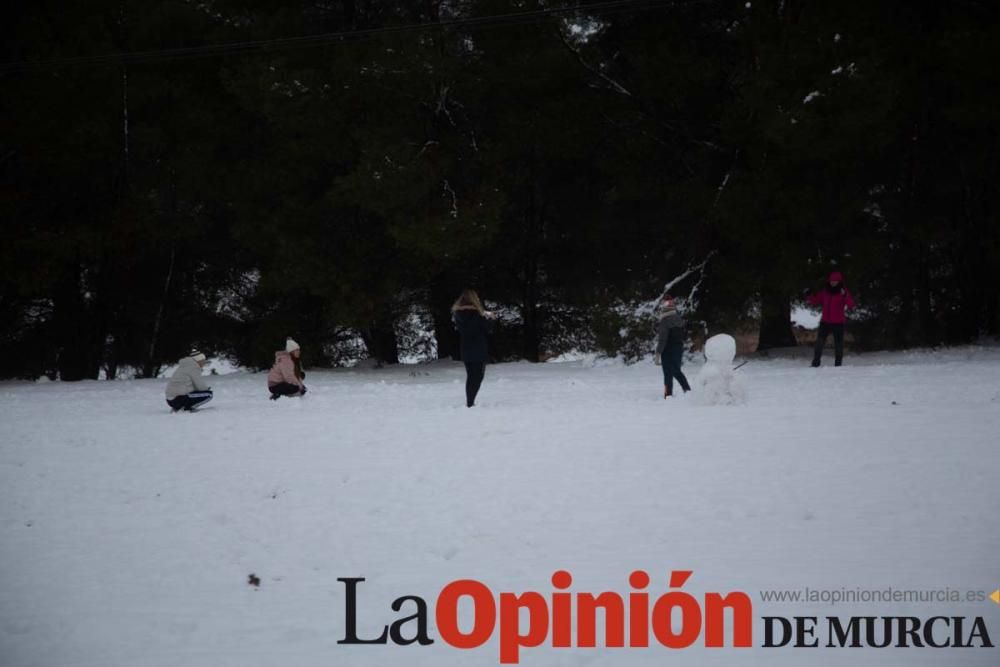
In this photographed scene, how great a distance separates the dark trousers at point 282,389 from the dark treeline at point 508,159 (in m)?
5.03

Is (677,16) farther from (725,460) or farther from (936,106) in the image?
(725,460)

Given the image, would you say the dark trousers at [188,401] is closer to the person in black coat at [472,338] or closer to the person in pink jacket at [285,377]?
the person in pink jacket at [285,377]

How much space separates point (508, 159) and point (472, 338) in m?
9.42

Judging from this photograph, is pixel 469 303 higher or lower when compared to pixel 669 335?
higher

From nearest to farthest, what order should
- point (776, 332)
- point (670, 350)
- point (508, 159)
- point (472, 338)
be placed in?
point (472, 338)
point (670, 350)
point (508, 159)
point (776, 332)

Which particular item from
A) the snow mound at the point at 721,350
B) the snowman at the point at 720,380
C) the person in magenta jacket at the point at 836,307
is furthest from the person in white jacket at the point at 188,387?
the person in magenta jacket at the point at 836,307

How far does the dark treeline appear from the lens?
56.4ft

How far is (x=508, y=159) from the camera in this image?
20.4 m

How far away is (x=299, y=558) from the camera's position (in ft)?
20.2

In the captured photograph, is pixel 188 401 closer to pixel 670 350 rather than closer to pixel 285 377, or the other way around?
pixel 285 377

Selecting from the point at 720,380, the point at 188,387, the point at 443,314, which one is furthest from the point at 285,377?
the point at 443,314

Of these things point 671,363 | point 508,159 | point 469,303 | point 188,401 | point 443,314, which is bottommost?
point 188,401

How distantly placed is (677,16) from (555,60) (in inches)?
144

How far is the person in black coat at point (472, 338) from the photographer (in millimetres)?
11992
